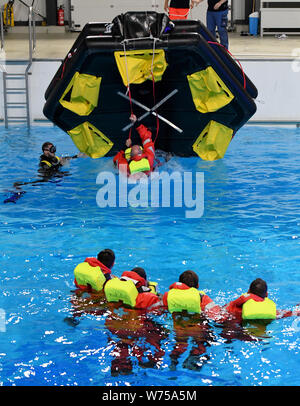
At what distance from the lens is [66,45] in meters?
15.8

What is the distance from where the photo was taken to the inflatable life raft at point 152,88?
8.47 metres

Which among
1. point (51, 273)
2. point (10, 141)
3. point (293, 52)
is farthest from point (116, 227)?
point (293, 52)

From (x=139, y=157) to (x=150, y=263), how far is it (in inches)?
116

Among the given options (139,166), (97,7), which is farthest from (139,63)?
(97,7)

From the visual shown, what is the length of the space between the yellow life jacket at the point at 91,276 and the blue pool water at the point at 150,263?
0.25 meters

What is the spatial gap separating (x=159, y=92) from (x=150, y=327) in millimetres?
5657

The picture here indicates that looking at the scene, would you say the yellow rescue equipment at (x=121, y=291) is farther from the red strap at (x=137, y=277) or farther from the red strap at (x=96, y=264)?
the red strap at (x=96, y=264)

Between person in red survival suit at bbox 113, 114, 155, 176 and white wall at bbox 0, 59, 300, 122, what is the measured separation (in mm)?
3845

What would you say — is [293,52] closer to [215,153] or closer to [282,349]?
[215,153]

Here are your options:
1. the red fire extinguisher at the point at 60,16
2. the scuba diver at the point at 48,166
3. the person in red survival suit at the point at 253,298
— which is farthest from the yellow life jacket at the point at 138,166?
the red fire extinguisher at the point at 60,16

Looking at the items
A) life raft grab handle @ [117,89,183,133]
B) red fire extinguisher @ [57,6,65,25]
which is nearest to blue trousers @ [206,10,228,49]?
life raft grab handle @ [117,89,183,133]

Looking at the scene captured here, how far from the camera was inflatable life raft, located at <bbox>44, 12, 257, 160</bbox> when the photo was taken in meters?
8.47

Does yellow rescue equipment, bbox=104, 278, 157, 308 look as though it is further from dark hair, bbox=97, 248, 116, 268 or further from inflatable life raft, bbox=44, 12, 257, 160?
inflatable life raft, bbox=44, 12, 257, 160

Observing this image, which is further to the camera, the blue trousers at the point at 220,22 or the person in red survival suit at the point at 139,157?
the blue trousers at the point at 220,22
